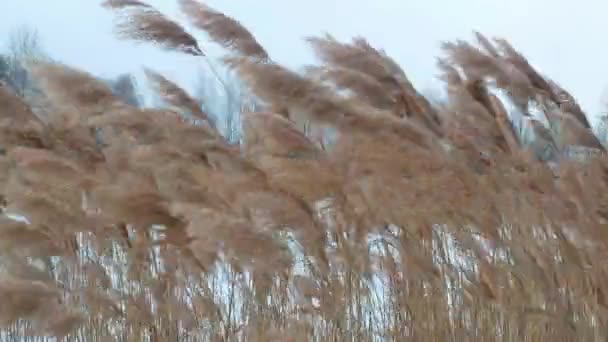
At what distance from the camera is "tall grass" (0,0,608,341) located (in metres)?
3.27

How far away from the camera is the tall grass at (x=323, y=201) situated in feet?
10.7

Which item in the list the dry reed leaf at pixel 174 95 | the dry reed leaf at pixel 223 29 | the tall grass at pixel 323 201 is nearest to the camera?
the tall grass at pixel 323 201

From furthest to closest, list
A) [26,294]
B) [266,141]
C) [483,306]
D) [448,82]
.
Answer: [448,82]
[483,306]
[266,141]
[26,294]

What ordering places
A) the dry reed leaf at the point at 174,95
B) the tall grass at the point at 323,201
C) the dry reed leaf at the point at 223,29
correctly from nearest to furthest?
the tall grass at the point at 323,201, the dry reed leaf at the point at 223,29, the dry reed leaf at the point at 174,95

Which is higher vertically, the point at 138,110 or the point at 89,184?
the point at 138,110

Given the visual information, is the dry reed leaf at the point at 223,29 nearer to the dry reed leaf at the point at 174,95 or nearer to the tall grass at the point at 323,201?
the tall grass at the point at 323,201

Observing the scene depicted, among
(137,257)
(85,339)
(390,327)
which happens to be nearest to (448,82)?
(390,327)

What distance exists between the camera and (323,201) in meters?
3.48

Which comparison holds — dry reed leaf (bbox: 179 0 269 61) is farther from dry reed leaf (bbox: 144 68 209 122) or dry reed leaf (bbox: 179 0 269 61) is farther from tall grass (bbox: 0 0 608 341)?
dry reed leaf (bbox: 144 68 209 122)

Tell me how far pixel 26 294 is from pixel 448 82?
5.93 feet

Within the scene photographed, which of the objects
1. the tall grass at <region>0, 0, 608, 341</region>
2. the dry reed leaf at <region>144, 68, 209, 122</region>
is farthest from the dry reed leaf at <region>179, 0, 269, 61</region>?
the dry reed leaf at <region>144, 68, 209, 122</region>

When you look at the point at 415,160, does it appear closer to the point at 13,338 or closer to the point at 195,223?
the point at 195,223

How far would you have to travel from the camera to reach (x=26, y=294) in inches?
110

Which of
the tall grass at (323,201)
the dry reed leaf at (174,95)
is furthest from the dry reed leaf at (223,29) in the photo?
the dry reed leaf at (174,95)
